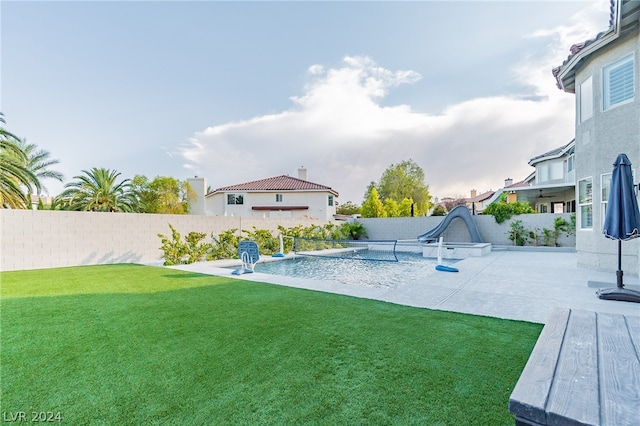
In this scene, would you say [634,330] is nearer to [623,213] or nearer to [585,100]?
[623,213]

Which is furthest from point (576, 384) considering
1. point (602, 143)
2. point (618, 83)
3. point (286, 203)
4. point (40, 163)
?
point (286, 203)

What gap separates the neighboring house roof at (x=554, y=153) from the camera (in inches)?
1011

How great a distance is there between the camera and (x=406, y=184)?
45406 mm

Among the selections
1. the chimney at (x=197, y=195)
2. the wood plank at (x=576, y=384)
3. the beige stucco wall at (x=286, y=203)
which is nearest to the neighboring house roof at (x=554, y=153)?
the beige stucco wall at (x=286, y=203)

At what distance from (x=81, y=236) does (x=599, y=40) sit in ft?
66.5

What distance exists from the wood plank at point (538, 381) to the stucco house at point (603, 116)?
30.4ft

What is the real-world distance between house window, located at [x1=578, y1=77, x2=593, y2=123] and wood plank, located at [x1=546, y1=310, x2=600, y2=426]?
11.4 m

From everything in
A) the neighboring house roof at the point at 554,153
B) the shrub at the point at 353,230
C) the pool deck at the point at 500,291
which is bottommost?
the pool deck at the point at 500,291

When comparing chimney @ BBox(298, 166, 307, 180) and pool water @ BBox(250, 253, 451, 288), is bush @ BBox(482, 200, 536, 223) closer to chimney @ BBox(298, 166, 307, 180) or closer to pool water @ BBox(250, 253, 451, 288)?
pool water @ BBox(250, 253, 451, 288)

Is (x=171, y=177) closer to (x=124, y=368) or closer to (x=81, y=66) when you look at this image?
(x=81, y=66)

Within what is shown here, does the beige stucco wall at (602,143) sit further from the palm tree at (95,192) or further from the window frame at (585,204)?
the palm tree at (95,192)

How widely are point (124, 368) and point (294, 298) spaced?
366cm

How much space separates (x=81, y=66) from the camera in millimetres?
14391

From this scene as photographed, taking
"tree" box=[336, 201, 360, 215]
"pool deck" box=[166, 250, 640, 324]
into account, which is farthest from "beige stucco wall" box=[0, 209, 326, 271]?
"tree" box=[336, 201, 360, 215]
